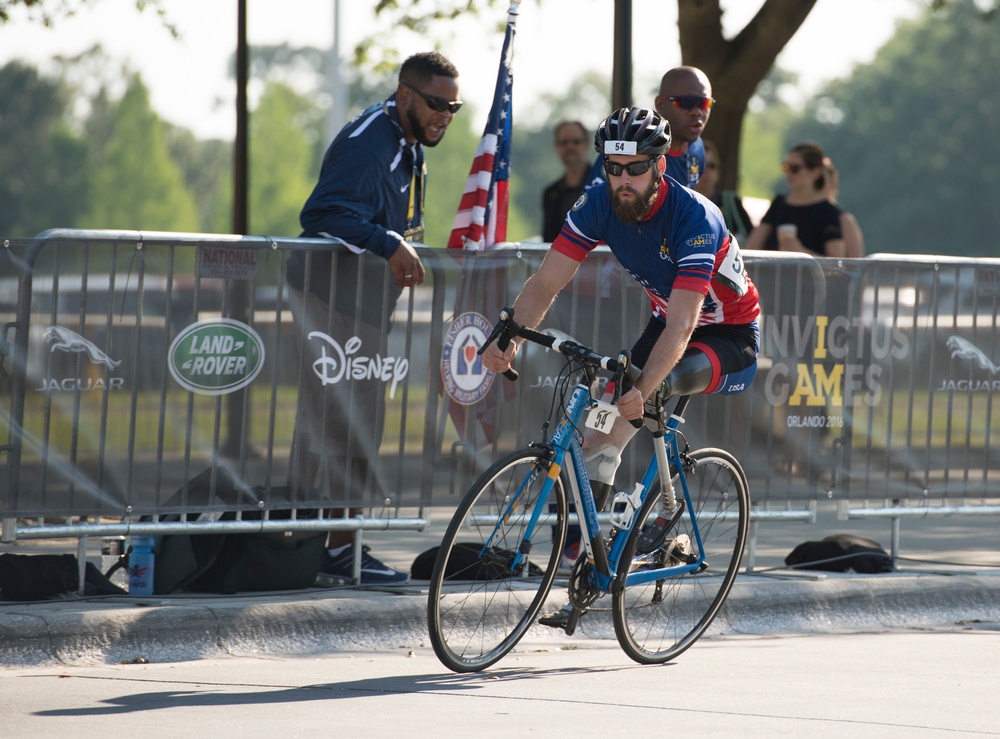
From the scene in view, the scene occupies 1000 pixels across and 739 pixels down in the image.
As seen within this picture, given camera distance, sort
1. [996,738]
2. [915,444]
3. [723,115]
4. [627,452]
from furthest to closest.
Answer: [723,115]
[915,444]
[627,452]
[996,738]

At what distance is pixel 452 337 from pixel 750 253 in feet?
4.83

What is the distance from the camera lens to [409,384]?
7066 millimetres

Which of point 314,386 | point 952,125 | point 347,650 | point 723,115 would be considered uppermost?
point 952,125

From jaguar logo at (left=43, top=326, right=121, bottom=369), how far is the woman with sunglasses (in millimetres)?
4585

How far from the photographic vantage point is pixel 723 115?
13711 mm

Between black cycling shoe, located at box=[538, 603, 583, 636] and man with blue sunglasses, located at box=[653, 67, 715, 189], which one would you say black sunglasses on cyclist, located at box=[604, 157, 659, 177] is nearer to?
black cycling shoe, located at box=[538, 603, 583, 636]

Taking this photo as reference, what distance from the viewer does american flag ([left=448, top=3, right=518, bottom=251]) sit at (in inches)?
311

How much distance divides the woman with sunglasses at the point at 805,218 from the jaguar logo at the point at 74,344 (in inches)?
181

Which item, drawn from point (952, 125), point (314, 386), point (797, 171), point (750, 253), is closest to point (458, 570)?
point (314, 386)

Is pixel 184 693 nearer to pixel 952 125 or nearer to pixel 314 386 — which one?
pixel 314 386

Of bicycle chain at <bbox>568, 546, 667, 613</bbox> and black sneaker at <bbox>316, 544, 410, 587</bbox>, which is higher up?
bicycle chain at <bbox>568, 546, 667, 613</bbox>

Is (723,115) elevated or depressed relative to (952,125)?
depressed

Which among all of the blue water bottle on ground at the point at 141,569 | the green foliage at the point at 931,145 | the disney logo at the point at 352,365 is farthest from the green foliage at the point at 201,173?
the blue water bottle on ground at the point at 141,569

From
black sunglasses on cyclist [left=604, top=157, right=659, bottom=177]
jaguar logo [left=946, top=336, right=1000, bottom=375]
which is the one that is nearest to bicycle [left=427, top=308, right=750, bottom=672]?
black sunglasses on cyclist [left=604, top=157, right=659, bottom=177]
